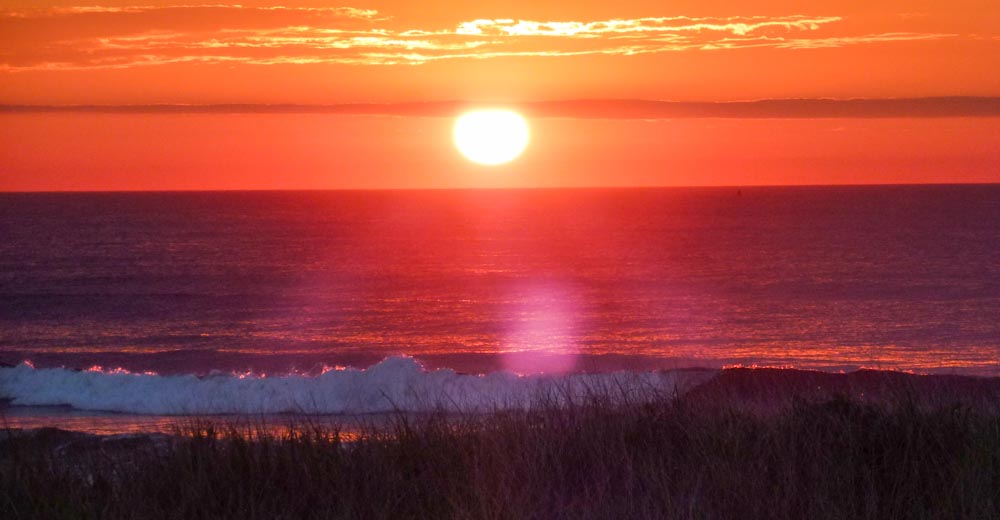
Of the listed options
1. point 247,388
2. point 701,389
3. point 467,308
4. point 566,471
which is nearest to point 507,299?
point 467,308

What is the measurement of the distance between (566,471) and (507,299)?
34.8 m

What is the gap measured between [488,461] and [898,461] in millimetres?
2821

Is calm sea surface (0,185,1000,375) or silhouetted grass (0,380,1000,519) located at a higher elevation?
calm sea surface (0,185,1000,375)

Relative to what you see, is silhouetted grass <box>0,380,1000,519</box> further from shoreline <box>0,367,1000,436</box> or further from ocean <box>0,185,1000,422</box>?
ocean <box>0,185,1000,422</box>

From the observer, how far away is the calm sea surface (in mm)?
28266

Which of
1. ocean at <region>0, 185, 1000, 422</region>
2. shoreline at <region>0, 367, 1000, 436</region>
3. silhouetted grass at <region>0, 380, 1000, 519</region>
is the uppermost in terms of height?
ocean at <region>0, 185, 1000, 422</region>

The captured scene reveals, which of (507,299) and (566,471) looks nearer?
(566,471)

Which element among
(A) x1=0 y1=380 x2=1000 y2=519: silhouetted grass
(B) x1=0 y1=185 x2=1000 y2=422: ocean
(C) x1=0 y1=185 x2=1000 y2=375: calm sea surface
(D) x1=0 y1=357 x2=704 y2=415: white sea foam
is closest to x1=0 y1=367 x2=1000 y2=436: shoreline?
(D) x1=0 y1=357 x2=704 y2=415: white sea foam

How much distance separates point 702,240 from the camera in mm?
Answer: 76312

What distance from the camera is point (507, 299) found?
136 feet

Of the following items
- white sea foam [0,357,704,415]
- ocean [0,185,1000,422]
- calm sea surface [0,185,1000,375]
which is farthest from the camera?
calm sea surface [0,185,1000,375]

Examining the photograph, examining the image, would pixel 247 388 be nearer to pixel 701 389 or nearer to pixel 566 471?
pixel 701 389

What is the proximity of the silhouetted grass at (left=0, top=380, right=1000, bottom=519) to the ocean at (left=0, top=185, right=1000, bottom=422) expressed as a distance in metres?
9.75

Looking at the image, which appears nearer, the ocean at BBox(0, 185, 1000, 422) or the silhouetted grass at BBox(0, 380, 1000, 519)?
the silhouetted grass at BBox(0, 380, 1000, 519)
